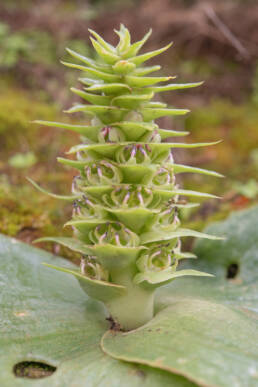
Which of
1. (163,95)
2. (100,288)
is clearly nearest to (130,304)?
(100,288)

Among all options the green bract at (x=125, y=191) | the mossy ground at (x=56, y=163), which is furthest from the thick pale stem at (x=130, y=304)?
the mossy ground at (x=56, y=163)

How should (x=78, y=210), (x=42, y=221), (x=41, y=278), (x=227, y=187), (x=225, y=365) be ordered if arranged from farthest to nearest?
(x=227, y=187), (x=42, y=221), (x=41, y=278), (x=78, y=210), (x=225, y=365)

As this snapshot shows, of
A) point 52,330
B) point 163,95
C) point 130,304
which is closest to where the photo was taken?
point 52,330

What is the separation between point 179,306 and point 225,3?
6239 mm

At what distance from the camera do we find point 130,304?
1.40m

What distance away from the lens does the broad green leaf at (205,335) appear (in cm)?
96

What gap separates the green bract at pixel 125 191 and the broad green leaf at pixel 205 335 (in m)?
0.15

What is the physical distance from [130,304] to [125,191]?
1.37ft

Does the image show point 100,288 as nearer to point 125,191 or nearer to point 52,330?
point 52,330

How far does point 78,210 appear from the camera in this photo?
140 cm

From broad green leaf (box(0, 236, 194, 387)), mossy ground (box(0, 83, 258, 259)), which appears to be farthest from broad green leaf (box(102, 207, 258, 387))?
mossy ground (box(0, 83, 258, 259))

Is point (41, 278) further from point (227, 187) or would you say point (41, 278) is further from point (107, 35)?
point (107, 35)

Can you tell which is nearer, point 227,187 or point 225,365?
point 225,365

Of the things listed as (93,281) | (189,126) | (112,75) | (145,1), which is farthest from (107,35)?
(93,281)
